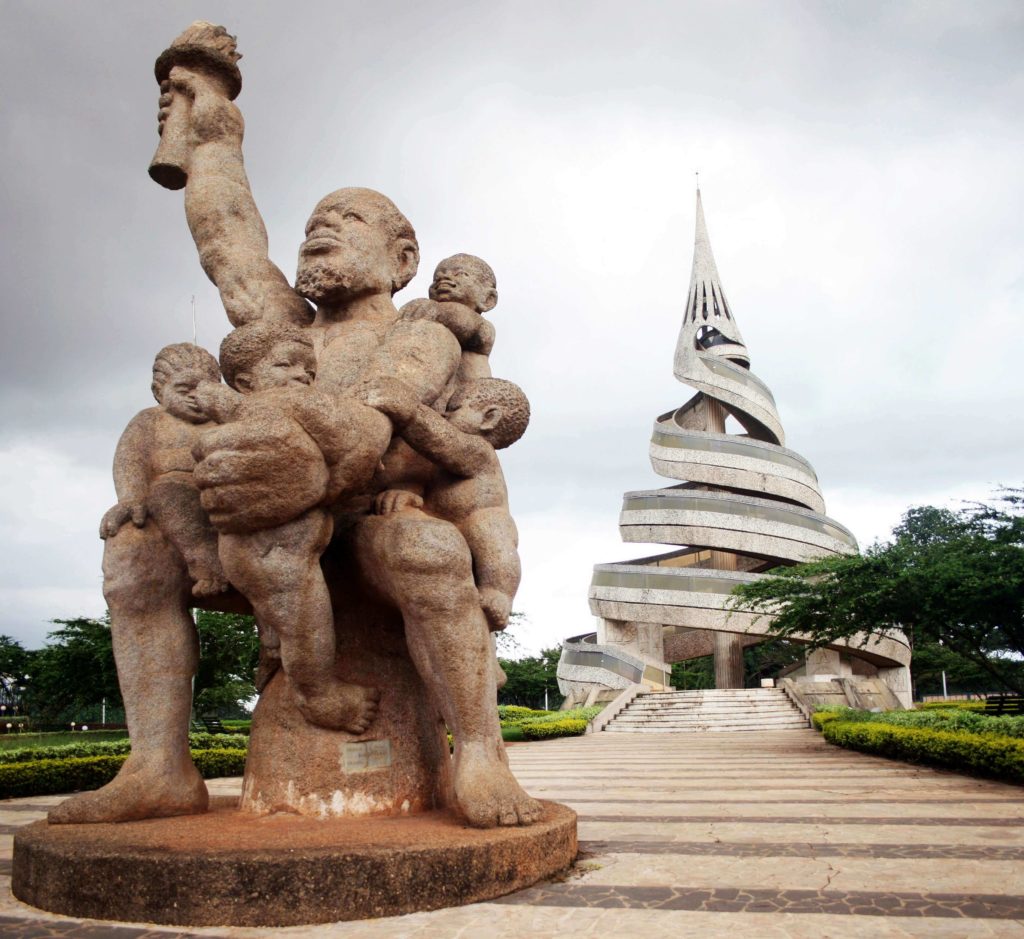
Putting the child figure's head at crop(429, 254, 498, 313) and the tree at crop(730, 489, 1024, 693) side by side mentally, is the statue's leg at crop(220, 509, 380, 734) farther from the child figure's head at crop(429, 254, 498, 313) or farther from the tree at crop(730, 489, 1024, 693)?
the tree at crop(730, 489, 1024, 693)

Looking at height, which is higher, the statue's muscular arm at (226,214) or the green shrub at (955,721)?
the statue's muscular arm at (226,214)

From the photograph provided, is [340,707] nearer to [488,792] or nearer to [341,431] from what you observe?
[488,792]

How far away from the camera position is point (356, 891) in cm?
338

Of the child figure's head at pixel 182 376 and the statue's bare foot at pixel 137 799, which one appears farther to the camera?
the child figure's head at pixel 182 376

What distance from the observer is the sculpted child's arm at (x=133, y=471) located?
4477mm

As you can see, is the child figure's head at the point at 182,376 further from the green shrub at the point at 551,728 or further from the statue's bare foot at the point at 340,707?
the green shrub at the point at 551,728

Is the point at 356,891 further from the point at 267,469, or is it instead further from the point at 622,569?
the point at 622,569

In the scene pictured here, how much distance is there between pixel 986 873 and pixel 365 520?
3.41 meters

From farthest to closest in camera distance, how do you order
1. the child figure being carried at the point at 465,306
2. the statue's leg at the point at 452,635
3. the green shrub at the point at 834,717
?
the green shrub at the point at 834,717 < the child figure being carried at the point at 465,306 < the statue's leg at the point at 452,635

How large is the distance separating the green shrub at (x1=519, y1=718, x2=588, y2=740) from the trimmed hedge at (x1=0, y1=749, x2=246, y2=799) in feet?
35.5

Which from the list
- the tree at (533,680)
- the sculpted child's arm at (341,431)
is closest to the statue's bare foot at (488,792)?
the sculpted child's arm at (341,431)

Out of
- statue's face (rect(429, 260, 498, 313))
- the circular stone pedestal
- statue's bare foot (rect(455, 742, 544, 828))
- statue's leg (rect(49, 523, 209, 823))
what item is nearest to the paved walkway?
the circular stone pedestal

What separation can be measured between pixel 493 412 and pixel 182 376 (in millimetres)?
1568

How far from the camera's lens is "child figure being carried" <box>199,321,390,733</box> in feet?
12.7
